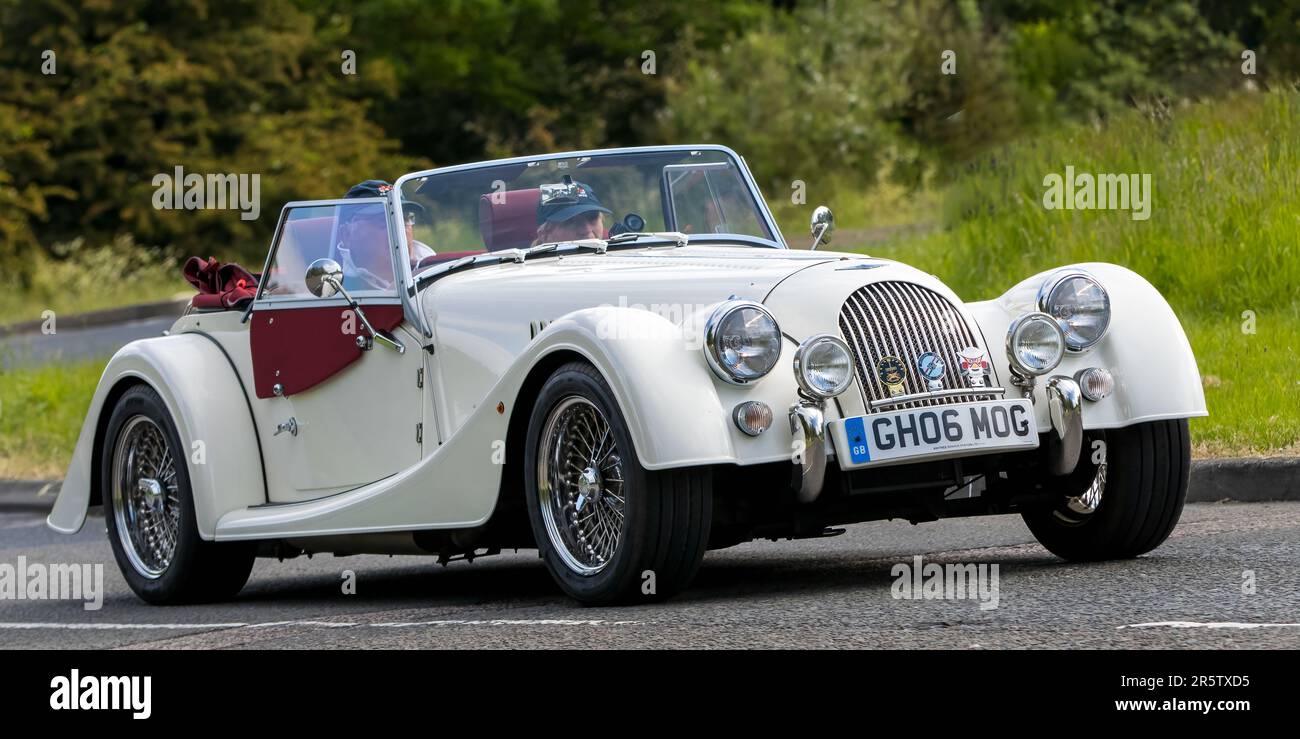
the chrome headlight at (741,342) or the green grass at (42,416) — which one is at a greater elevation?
the chrome headlight at (741,342)

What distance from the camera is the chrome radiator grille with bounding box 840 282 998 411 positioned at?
22.1 ft

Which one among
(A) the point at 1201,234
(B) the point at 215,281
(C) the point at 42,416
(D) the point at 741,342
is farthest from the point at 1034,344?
(C) the point at 42,416

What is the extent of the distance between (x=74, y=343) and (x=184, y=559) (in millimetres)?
16949

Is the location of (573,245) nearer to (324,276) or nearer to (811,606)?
(324,276)

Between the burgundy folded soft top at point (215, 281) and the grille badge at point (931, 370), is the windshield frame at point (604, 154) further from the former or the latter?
the grille badge at point (931, 370)

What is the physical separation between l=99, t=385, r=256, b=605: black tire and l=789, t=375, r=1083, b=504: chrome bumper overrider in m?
3.26

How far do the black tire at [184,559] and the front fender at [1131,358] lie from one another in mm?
3613

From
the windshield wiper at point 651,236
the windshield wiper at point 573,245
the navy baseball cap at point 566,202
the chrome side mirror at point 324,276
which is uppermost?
the navy baseball cap at point 566,202

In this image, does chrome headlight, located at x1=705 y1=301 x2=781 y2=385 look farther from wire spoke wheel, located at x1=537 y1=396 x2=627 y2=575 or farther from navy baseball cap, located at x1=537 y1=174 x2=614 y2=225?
navy baseball cap, located at x1=537 y1=174 x2=614 y2=225

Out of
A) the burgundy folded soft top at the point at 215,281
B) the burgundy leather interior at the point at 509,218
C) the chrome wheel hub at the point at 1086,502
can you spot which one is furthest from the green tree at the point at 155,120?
the chrome wheel hub at the point at 1086,502

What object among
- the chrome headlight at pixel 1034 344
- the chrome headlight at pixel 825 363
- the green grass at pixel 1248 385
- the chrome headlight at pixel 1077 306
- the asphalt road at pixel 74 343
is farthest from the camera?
the asphalt road at pixel 74 343

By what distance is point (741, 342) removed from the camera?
6496 millimetres

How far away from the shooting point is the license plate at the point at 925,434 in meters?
6.46

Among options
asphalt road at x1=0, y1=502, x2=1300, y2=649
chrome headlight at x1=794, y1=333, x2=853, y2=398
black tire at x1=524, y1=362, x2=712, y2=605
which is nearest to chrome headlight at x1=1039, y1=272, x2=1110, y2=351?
asphalt road at x1=0, y1=502, x2=1300, y2=649
